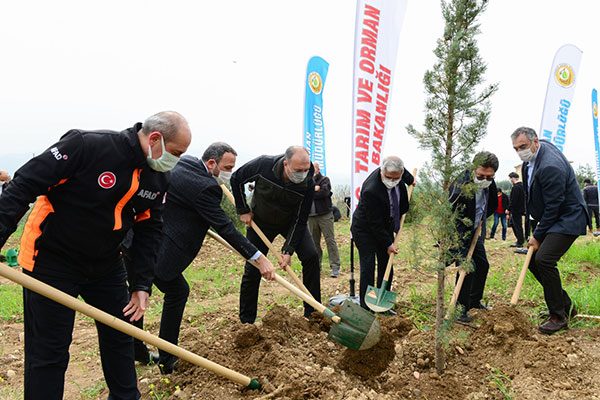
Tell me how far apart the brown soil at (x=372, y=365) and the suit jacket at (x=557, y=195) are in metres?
0.89

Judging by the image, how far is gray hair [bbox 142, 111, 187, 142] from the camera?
212 cm

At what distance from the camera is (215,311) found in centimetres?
470

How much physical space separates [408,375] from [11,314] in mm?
4780

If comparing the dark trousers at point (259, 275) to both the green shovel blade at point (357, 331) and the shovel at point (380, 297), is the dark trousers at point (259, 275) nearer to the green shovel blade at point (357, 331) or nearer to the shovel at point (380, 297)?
the shovel at point (380, 297)

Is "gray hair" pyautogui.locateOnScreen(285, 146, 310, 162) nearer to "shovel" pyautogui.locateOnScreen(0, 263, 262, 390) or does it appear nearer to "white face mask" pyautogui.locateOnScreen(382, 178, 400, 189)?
"white face mask" pyautogui.locateOnScreen(382, 178, 400, 189)

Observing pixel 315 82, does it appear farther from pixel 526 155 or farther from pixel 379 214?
pixel 526 155

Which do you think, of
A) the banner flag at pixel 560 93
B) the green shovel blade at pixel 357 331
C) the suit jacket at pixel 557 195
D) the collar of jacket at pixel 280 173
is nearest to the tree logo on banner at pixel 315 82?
the collar of jacket at pixel 280 173

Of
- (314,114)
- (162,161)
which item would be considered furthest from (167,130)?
(314,114)

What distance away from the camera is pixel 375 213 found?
13.2 ft

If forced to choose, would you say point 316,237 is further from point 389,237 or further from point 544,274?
point 544,274

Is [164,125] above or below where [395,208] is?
above

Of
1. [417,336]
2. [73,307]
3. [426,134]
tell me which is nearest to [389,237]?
[417,336]

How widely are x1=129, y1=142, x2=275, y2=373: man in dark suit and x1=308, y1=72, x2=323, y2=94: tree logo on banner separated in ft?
16.2

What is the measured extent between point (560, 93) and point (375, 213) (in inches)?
244
